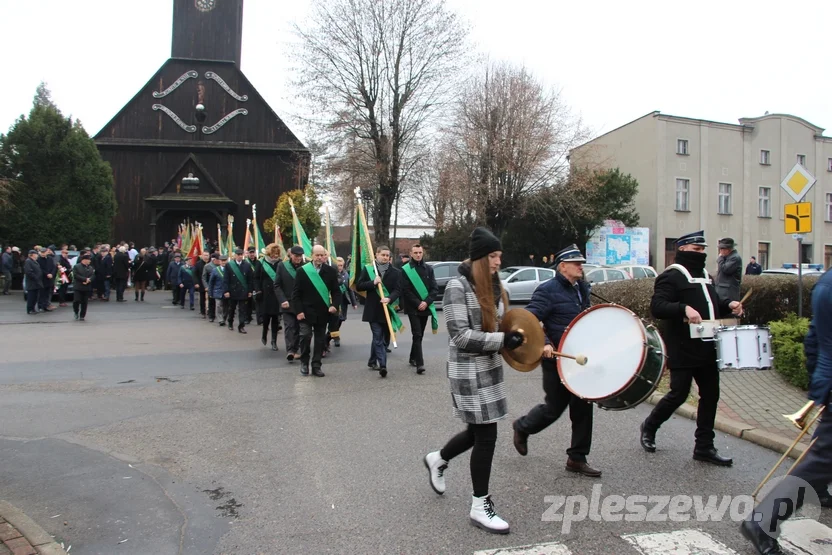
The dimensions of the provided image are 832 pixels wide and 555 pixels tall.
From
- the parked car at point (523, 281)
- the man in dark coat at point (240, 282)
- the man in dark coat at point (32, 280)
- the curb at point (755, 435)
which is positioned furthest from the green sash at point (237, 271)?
the parked car at point (523, 281)

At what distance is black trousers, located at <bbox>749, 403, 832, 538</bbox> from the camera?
3664mm

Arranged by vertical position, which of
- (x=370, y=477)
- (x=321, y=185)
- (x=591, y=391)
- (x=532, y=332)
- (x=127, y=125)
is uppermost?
(x=127, y=125)

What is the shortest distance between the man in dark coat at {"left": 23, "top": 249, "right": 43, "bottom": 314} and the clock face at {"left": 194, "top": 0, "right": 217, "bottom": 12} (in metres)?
26.0

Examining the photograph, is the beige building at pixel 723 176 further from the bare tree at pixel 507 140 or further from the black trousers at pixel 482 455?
the black trousers at pixel 482 455

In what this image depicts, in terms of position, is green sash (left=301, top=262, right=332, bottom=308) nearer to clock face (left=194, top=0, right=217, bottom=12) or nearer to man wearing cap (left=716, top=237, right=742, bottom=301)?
man wearing cap (left=716, top=237, right=742, bottom=301)

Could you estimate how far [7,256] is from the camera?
22703 millimetres

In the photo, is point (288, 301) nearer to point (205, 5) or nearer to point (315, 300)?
point (315, 300)

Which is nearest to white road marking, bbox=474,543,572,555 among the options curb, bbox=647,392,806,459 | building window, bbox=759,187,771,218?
curb, bbox=647,392,806,459

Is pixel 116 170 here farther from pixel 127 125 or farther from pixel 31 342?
pixel 31 342

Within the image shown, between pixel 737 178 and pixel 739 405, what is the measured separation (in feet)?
128

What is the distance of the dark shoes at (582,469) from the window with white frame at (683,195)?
3840 centimetres

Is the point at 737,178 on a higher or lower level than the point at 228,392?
higher

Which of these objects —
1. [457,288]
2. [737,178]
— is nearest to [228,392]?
[457,288]

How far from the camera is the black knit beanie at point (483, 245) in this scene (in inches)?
161
